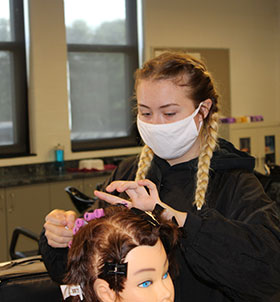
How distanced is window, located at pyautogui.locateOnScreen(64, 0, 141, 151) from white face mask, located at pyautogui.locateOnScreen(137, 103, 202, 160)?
391 cm

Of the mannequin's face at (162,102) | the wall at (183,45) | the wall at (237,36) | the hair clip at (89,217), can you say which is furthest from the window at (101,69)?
the hair clip at (89,217)

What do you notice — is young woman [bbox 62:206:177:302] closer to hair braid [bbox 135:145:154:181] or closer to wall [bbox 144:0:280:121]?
hair braid [bbox 135:145:154:181]

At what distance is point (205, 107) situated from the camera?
5.55ft

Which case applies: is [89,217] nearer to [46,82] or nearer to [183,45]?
[46,82]

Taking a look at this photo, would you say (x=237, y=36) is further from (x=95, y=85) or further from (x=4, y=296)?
(x=4, y=296)

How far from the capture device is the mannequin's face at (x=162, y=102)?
158 cm

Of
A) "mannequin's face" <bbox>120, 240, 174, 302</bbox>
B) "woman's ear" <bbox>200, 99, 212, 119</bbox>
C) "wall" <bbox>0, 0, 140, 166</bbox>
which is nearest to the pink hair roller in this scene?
"mannequin's face" <bbox>120, 240, 174, 302</bbox>

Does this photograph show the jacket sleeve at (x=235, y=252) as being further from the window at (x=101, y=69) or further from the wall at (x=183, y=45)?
the window at (x=101, y=69)

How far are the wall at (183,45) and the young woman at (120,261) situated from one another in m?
3.89

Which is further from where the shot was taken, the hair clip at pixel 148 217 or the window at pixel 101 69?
the window at pixel 101 69

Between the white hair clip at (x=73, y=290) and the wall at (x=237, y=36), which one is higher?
the wall at (x=237, y=36)

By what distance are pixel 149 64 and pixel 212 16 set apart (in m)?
4.95

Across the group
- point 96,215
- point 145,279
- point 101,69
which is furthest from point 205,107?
point 101,69

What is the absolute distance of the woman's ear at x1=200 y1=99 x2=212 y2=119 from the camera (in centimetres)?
168
